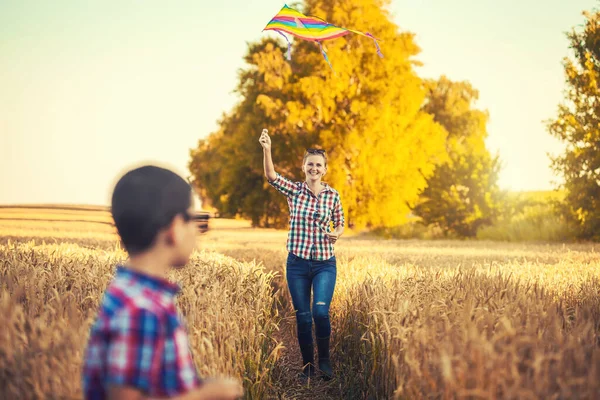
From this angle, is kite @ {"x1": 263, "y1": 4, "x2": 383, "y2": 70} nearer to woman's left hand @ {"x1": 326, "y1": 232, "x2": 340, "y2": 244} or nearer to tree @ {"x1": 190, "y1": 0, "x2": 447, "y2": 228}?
woman's left hand @ {"x1": 326, "y1": 232, "x2": 340, "y2": 244}

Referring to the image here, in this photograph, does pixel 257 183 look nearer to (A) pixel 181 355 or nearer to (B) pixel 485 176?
(B) pixel 485 176

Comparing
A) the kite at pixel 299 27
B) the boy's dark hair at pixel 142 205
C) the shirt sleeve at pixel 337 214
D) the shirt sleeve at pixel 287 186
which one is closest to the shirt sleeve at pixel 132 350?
the boy's dark hair at pixel 142 205

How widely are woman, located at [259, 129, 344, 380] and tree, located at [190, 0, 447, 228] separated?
20.2 meters

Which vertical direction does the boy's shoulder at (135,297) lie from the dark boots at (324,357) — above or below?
above

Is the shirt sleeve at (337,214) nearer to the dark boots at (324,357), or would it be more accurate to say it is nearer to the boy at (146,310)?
the dark boots at (324,357)

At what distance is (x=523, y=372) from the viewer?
2.59 metres

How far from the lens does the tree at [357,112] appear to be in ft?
83.4

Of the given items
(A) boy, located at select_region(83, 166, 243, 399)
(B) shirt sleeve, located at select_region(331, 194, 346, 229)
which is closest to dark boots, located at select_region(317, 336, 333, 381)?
(B) shirt sleeve, located at select_region(331, 194, 346, 229)

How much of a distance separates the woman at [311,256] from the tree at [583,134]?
16.3m

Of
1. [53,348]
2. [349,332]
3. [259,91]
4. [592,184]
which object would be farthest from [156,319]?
[259,91]

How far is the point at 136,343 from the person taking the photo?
5.11ft

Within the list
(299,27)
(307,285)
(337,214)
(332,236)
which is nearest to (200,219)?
(332,236)

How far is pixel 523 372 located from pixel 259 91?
1064 inches

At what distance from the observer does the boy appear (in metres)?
1.55
